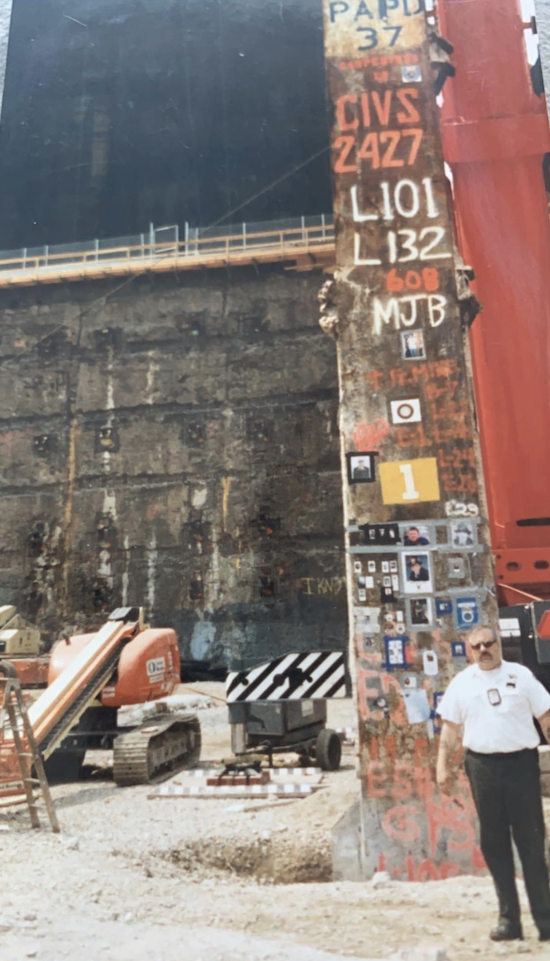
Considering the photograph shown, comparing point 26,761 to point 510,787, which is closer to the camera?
point 510,787

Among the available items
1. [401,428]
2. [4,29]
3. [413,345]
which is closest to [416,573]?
[401,428]

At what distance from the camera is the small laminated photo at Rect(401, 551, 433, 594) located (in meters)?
4.23

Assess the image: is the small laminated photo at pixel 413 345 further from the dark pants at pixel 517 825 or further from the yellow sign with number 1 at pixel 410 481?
the dark pants at pixel 517 825

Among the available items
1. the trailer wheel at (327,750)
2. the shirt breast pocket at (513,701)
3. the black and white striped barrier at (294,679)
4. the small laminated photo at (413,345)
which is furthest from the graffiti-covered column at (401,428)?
the trailer wheel at (327,750)

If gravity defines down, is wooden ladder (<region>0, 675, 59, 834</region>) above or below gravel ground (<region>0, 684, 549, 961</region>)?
above

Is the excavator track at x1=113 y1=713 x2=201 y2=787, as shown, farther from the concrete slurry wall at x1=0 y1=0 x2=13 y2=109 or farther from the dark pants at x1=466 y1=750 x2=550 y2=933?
the concrete slurry wall at x1=0 y1=0 x2=13 y2=109

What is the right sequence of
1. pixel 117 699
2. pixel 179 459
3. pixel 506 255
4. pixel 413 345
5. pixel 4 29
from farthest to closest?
pixel 179 459 < pixel 117 699 < pixel 506 255 < pixel 4 29 < pixel 413 345

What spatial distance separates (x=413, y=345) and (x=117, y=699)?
503 cm

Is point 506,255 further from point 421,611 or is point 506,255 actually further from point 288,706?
point 288,706

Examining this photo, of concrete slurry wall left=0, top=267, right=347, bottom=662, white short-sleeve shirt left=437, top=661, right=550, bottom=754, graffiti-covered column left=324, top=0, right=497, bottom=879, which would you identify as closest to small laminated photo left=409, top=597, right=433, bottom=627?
graffiti-covered column left=324, top=0, right=497, bottom=879

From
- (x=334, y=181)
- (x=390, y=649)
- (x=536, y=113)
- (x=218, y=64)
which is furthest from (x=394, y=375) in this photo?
(x=218, y=64)

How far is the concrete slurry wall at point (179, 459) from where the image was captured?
63.8 ft

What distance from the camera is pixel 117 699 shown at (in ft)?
24.9

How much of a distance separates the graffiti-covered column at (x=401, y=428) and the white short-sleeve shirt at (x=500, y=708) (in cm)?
121
